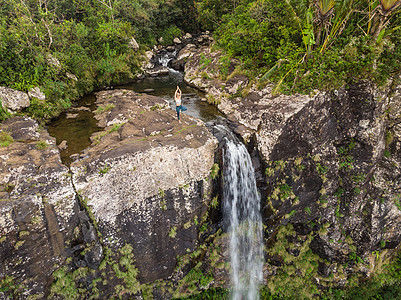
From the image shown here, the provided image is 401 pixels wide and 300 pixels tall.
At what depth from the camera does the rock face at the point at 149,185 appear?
342 inches

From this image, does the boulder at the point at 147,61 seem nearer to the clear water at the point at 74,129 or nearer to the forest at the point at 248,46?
the forest at the point at 248,46

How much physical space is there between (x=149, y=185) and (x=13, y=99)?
8.88 m

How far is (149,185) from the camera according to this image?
920 centimetres

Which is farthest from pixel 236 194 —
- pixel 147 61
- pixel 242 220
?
pixel 147 61

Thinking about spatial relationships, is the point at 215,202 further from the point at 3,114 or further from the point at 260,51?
the point at 260,51

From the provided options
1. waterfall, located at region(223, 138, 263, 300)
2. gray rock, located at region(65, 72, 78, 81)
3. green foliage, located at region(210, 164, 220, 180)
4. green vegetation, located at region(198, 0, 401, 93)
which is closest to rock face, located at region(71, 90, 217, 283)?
green foliage, located at region(210, 164, 220, 180)

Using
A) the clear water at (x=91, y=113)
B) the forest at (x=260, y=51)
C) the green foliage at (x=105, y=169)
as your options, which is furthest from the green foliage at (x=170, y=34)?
the green foliage at (x=105, y=169)

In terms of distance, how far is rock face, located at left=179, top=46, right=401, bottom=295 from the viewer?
34.2 feet

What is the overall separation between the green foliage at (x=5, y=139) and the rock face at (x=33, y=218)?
9.8 inches

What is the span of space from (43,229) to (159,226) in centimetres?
437

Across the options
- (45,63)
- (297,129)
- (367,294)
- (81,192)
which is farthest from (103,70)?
(367,294)

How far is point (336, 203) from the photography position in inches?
452

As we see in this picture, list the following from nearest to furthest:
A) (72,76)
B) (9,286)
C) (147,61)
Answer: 1. (9,286)
2. (72,76)
3. (147,61)

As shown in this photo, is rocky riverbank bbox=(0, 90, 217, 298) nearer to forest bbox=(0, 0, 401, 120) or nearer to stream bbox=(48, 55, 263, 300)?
stream bbox=(48, 55, 263, 300)
